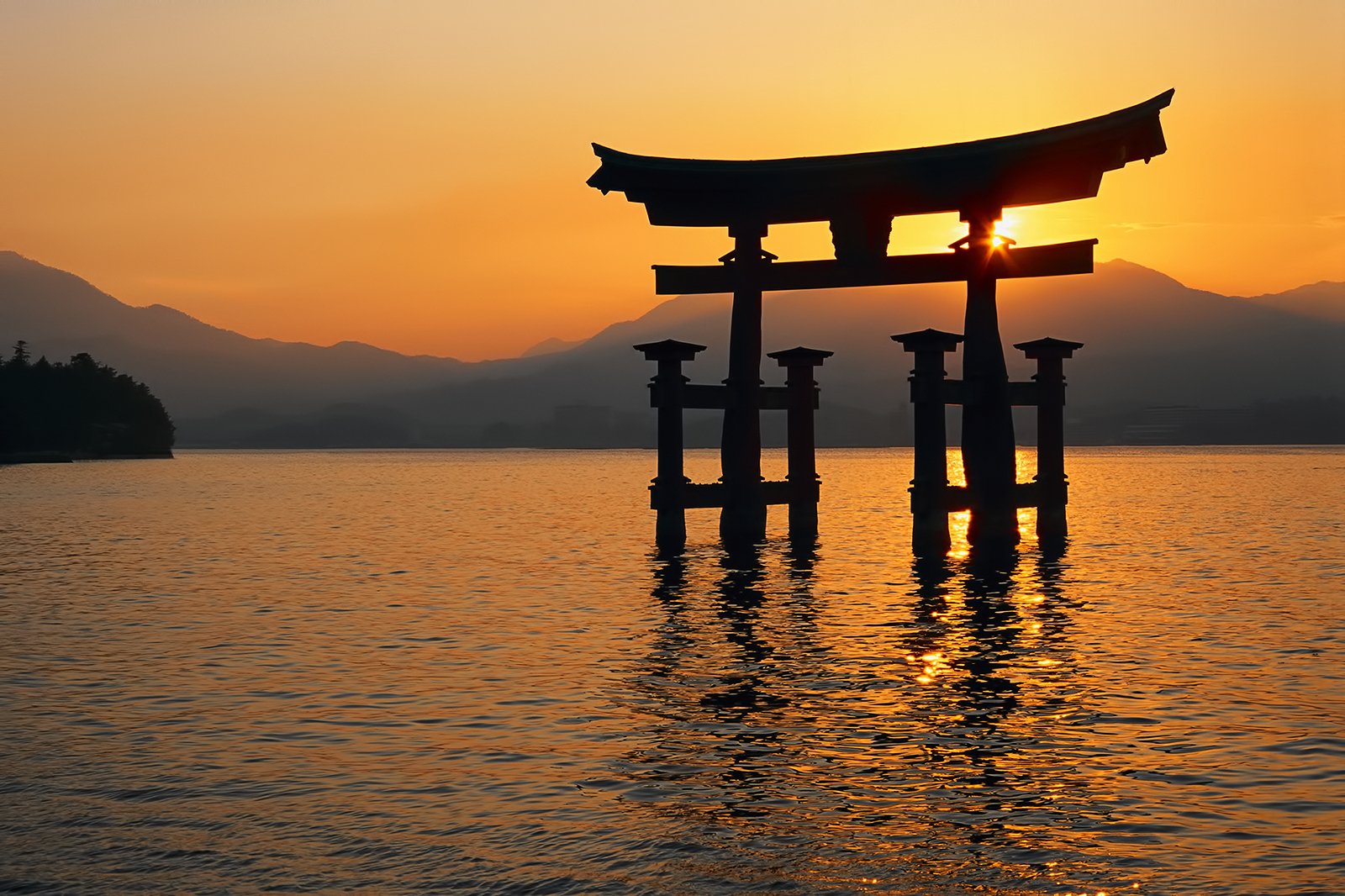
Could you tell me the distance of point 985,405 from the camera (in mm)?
22797

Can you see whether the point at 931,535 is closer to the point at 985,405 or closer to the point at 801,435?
the point at 985,405

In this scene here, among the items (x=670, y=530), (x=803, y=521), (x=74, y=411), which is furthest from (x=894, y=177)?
(x=74, y=411)

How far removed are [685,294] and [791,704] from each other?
14442 millimetres

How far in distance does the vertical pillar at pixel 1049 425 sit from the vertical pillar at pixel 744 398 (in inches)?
197

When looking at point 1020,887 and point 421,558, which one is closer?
point 1020,887

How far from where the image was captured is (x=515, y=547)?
32.1 m

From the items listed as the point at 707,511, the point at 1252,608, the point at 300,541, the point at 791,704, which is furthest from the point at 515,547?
the point at 791,704

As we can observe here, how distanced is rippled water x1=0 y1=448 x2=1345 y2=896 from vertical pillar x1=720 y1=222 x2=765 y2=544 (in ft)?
3.41

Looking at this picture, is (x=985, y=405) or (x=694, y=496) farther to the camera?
(x=694, y=496)

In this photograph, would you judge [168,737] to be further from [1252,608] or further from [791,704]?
[1252,608]

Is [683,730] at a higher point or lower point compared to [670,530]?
lower

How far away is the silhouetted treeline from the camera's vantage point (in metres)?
122

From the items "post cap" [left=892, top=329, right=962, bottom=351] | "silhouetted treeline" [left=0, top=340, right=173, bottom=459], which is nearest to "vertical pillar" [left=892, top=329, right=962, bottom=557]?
"post cap" [left=892, top=329, right=962, bottom=351]

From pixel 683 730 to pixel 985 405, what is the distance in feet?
45.5
